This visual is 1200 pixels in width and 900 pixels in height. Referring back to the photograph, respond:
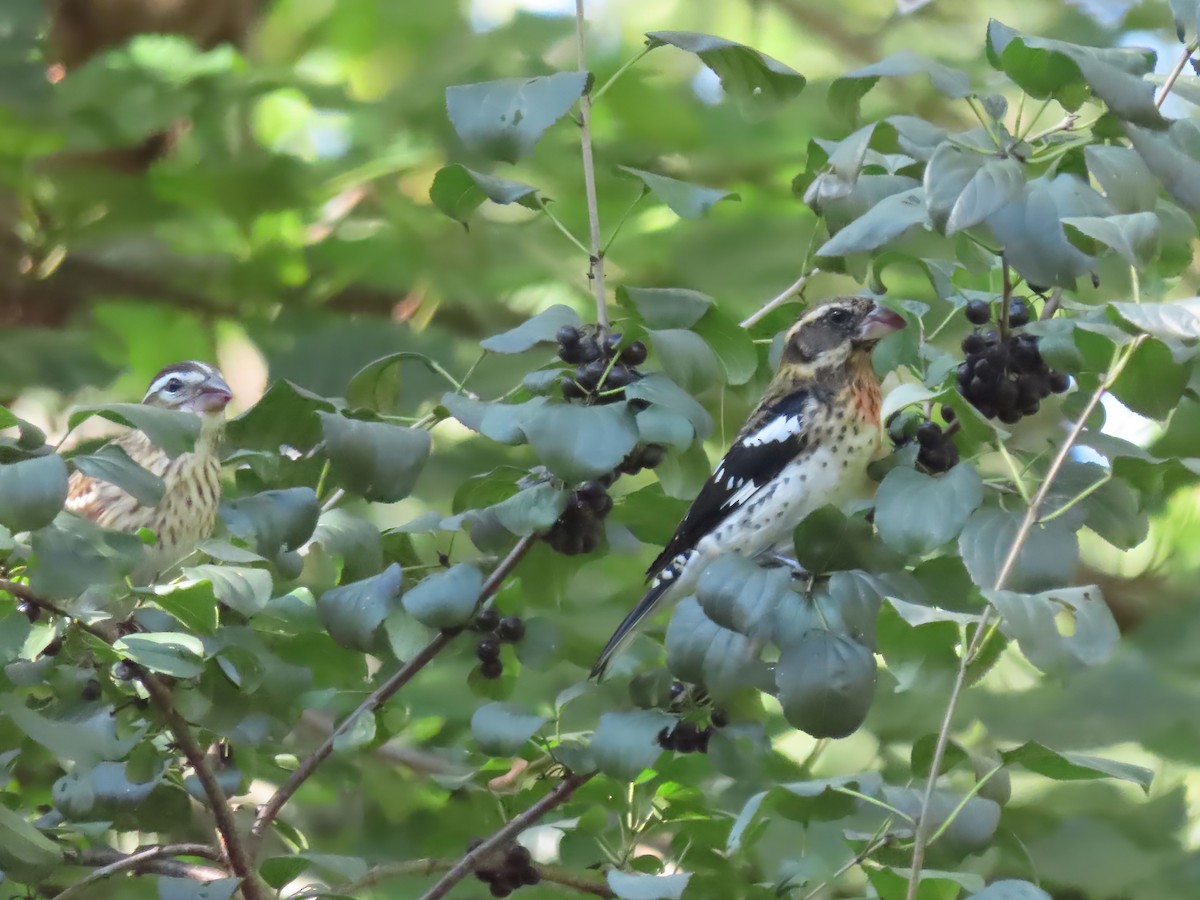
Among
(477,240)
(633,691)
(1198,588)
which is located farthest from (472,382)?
(1198,588)

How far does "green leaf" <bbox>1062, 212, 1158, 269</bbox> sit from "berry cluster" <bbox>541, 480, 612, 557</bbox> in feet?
2.56

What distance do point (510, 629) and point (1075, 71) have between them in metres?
1.17

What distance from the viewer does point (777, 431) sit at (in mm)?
3229

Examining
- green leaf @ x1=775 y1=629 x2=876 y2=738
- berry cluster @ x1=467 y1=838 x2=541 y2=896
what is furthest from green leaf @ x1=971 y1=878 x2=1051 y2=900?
berry cluster @ x1=467 y1=838 x2=541 y2=896

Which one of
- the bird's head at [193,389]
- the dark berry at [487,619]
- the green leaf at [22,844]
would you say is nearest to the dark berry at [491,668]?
the dark berry at [487,619]

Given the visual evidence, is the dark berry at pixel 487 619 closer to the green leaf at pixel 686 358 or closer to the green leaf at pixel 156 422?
the green leaf at pixel 686 358

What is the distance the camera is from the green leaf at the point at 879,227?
5.65ft

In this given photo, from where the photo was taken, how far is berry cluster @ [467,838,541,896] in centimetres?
228

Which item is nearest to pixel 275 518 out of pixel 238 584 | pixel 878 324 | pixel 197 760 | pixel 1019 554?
pixel 238 584

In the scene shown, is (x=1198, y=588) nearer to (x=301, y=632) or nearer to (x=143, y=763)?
(x=301, y=632)

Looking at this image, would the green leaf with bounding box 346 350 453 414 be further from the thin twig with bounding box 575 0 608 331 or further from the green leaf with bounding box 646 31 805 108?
the green leaf with bounding box 646 31 805 108

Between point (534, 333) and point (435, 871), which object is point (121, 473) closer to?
point (534, 333)

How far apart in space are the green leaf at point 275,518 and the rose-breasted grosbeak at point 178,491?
150 cm

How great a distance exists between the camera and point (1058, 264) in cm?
164
